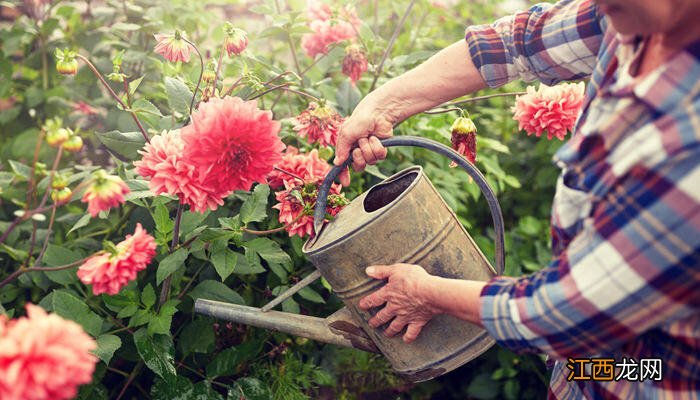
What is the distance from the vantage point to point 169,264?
4.52 ft

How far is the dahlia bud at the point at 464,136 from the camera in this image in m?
1.44

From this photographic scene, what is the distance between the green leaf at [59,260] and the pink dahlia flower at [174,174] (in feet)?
1.29

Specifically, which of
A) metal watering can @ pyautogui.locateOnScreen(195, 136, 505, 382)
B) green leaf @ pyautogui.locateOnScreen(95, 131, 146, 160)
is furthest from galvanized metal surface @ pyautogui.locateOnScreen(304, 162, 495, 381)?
green leaf @ pyautogui.locateOnScreen(95, 131, 146, 160)

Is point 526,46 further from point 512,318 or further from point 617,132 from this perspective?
point 512,318

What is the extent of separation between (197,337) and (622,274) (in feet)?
3.41

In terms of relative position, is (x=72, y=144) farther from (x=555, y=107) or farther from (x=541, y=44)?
(x=555, y=107)

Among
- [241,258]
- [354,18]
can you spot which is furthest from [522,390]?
[354,18]

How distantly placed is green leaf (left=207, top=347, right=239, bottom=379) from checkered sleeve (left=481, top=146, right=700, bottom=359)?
79cm

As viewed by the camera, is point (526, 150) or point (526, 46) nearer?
point (526, 46)

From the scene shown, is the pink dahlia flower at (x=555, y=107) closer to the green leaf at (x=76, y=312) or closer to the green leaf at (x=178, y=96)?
the green leaf at (x=178, y=96)

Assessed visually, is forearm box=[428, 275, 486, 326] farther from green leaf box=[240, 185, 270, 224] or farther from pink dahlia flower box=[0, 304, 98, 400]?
pink dahlia flower box=[0, 304, 98, 400]

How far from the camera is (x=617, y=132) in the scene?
89 centimetres

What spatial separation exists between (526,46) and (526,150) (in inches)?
53.2

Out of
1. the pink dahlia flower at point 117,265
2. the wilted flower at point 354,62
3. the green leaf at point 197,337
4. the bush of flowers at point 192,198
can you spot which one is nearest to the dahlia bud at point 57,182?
the bush of flowers at point 192,198
